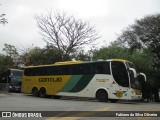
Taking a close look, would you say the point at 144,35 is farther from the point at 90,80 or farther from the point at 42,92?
the point at 90,80

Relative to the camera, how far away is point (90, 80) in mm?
30000

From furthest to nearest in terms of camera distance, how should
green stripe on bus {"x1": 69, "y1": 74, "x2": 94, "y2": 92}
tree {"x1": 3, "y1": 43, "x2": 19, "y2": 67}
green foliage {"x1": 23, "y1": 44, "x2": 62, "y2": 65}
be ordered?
tree {"x1": 3, "y1": 43, "x2": 19, "y2": 67}, green foliage {"x1": 23, "y1": 44, "x2": 62, "y2": 65}, green stripe on bus {"x1": 69, "y1": 74, "x2": 94, "y2": 92}

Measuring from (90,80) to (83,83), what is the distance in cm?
85

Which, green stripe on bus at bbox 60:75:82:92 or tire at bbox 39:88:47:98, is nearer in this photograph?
green stripe on bus at bbox 60:75:82:92

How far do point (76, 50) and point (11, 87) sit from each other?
1393cm

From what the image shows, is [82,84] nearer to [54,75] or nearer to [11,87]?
[54,75]

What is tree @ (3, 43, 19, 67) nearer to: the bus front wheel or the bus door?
the bus front wheel

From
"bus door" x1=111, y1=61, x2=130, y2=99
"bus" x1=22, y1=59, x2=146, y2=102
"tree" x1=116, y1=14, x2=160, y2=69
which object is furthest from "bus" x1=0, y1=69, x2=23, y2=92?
"tree" x1=116, y1=14, x2=160, y2=69

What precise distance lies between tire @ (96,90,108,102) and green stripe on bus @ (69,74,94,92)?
4.10 feet

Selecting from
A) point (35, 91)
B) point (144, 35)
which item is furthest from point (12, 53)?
point (35, 91)

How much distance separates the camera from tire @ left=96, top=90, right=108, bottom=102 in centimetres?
2899

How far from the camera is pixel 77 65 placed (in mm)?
31141

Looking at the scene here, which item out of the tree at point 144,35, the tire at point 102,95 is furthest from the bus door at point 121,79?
the tree at point 144,35

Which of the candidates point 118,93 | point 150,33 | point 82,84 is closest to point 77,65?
point 82,84
